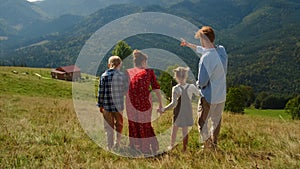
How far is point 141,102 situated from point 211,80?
5.31 ft

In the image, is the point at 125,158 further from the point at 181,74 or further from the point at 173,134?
the point at 181,74

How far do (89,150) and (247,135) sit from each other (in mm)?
3921

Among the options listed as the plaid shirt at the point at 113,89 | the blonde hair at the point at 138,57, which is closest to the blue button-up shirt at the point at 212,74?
the blonde hair at the point at 138,57

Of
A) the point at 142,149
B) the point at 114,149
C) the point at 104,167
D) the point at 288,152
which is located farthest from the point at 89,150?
the point at 288,152

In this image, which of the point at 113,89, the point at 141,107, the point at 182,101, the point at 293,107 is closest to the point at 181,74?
the point at 182,101

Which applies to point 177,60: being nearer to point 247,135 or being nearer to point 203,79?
point 203,79

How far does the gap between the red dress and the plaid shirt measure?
0.19 metres

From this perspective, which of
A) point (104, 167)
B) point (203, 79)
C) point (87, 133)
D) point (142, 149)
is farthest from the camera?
point (87, 133)

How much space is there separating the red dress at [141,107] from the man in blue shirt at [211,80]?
1.12 meters

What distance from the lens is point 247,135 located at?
7258 millimetres

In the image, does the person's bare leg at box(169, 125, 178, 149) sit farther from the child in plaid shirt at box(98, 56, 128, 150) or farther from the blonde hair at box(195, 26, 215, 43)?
the blonde hair at box(195, 26, 215, 43)

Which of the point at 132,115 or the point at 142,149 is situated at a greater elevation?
the point at 132,115

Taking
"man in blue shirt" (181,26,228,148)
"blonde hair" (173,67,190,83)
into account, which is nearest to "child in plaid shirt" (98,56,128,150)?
"blonde hair" (173,67,190,83)

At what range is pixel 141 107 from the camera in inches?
255
